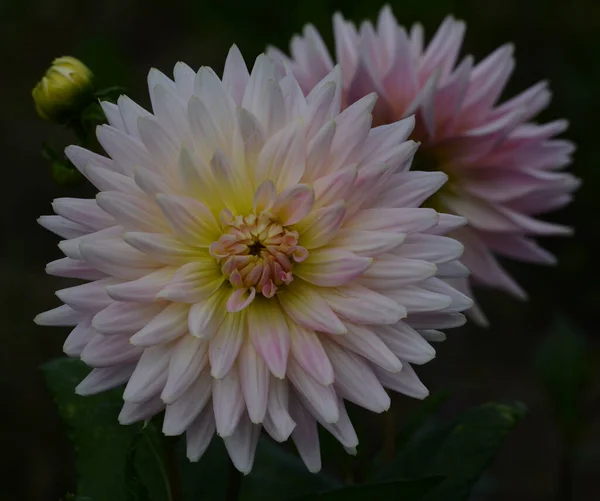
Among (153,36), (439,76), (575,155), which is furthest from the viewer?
(153,36)

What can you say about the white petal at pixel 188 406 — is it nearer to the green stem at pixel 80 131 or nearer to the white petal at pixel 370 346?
the white petal at pixel 370 346

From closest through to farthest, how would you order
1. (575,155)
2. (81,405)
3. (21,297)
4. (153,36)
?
(81,405) < (21,297) < (575,155) < (153,36)

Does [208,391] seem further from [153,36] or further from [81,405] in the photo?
[153,36]

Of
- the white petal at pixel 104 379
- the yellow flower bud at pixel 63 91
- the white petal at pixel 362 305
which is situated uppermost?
the yellow flower bud at pixel 63 91

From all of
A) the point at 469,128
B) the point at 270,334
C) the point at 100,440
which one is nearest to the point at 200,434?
the point at 270,334

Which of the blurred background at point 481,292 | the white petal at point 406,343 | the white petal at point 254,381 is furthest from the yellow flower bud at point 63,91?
the blurred background at point 481,292

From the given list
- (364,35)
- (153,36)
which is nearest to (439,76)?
(364,35)

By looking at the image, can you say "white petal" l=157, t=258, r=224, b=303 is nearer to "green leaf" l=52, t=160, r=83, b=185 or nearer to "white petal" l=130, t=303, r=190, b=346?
"white petal" l=130, t=303, r=190, b=346
